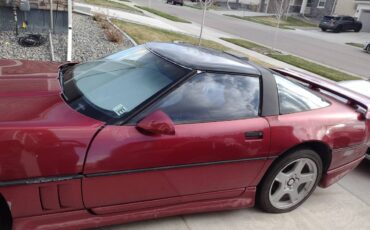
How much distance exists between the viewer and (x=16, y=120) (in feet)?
7.32

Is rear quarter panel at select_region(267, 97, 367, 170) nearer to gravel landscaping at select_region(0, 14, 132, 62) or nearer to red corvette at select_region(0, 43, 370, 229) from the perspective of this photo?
red corvette at select_region(0, 43, 370, 229)

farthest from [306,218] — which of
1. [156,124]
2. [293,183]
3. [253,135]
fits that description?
[156,124]

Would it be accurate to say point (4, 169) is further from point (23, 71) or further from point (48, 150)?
point (23, 71)

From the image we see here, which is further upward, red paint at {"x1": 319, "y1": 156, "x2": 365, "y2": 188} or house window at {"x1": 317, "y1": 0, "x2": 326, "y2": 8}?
house window at {"x1": 317, "y1": 0, "x2": 326, "y2": 8}

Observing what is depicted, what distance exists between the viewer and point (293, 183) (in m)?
3.31

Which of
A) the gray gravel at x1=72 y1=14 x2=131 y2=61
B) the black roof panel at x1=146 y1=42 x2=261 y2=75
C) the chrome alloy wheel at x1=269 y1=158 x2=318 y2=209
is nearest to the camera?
the black roof panel at x1=146 y1=42 x2=261 y2=75

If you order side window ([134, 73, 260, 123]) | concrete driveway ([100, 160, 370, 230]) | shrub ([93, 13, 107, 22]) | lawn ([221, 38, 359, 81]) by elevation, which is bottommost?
lawn ([221, 38, 359, 81])

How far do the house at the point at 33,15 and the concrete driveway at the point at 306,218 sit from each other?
6.44 metres

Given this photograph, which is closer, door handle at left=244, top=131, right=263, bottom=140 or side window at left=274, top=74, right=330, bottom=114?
door handle at left=244, top=131, right=263, bottom=140

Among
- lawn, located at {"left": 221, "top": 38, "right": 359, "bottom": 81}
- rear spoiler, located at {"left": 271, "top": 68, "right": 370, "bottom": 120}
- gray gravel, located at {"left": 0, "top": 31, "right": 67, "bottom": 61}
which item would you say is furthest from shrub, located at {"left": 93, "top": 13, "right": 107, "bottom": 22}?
rear spoiler, located at {"left": 271, "top": 68, "right": 370, "bottom": 120}

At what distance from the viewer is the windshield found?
258 cm

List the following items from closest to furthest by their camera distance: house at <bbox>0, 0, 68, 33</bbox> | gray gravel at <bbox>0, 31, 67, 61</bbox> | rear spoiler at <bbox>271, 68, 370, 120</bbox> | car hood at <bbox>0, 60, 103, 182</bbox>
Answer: car hood at <bbox>0, 60, 103, 182</bbox>, rear spoiler at <bbox>271, 68, 370, 120</bbox>, gray gravel at <bbox>0, 31, 67, 61</bbox>, house at <bbox>0, 0, 68, 33</bbox>

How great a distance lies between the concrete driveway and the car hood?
80 centimetres

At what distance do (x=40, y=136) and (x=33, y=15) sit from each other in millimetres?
6972
